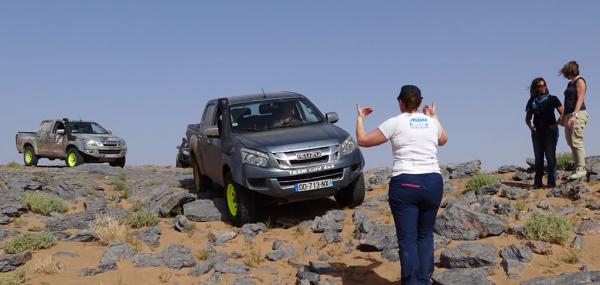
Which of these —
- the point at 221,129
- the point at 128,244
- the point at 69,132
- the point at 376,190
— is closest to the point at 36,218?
the point at 128,244

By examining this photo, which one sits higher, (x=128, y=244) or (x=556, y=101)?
(x=556, y=101)

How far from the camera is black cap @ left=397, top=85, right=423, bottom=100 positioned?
4621mm

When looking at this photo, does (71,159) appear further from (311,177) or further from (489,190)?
(489,190)

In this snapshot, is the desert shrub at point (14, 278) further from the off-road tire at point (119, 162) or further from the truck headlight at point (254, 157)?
the off-road tire at point (119, 162)

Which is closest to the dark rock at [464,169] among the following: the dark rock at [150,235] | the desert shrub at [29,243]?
the dark rock at [150,235]

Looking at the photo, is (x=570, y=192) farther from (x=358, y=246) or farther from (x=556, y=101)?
(x=358, y=246)

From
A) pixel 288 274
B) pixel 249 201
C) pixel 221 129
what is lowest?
pixel 288 274

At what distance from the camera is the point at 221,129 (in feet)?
29.8

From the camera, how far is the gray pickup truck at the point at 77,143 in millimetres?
19266

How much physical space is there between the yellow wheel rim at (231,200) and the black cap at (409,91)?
442 cm

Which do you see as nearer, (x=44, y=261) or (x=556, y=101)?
(x=44, y=261)

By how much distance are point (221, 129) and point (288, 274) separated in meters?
3.37

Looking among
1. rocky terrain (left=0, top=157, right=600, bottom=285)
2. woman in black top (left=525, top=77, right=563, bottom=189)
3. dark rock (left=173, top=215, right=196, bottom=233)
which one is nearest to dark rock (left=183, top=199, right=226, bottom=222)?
rocky terrain (left=0, top=157, right=600, bottom=285)

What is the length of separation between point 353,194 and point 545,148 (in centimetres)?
349
